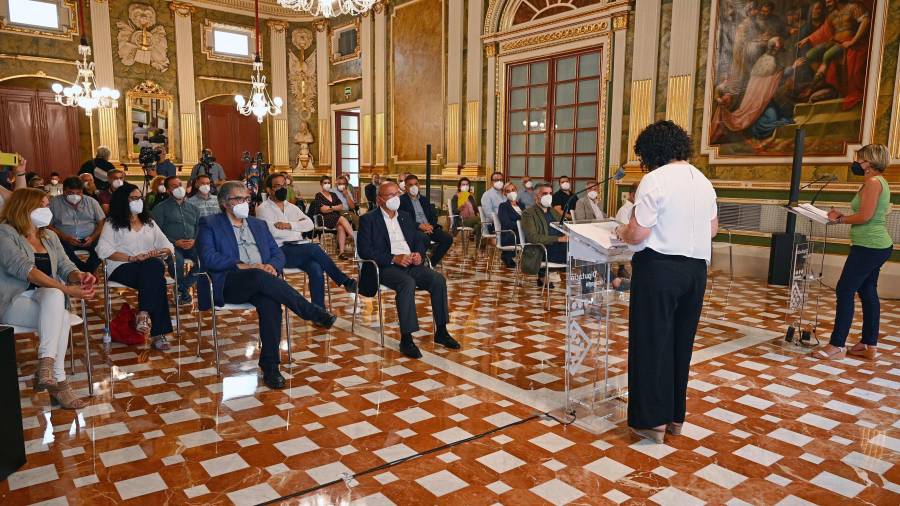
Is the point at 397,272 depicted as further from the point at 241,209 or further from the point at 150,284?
the point at 150,284

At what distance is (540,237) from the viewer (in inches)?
221

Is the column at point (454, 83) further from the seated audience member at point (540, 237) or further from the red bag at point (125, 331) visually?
the red bag at point (125, 331)

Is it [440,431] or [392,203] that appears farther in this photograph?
[392,203]

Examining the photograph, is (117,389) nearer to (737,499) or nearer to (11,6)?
(737,499)

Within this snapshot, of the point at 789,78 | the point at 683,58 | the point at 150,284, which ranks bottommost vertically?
the point at 150,284

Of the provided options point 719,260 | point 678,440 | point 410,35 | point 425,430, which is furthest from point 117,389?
point 410,35

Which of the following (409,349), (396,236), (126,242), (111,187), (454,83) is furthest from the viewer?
(454,83)

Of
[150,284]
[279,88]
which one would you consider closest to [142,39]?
[279,88]

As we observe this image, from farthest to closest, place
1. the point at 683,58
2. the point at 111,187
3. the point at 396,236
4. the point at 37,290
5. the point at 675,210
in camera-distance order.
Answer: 1. the point at 683,58
2. the point at 111,187
3. the point at 396,236
4. the point at 37,290
5. the point at 675,210

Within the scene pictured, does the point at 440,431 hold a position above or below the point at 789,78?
below

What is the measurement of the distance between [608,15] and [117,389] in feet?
27.1

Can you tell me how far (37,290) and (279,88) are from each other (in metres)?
12.7

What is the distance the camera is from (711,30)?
783 cm

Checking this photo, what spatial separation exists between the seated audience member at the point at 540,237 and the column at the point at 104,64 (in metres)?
10.5
